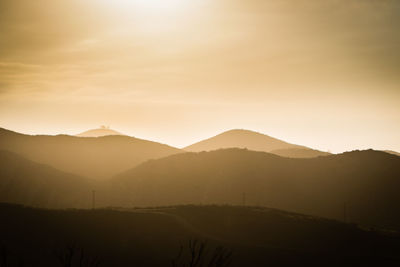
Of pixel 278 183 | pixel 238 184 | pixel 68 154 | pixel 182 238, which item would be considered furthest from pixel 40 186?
pixel 182 238

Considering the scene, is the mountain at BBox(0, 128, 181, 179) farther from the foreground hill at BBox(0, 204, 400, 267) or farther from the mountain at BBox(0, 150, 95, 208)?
the foreground hill at BBox(0, 204, 400, 267)

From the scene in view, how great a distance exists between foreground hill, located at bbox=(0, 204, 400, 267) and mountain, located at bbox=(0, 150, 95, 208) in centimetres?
5361

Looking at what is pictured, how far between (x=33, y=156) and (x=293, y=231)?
152712 mm

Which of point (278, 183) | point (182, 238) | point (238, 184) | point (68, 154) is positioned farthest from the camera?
point (68, 154)

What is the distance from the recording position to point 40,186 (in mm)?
114375

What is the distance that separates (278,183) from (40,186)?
64.0 meters

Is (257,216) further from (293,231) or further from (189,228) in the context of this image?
(189,228)

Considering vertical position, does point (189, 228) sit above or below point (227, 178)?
below

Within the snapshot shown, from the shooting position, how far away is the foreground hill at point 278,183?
95750 mm

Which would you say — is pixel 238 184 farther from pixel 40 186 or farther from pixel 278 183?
pixel 40 186

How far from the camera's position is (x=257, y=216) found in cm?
5656

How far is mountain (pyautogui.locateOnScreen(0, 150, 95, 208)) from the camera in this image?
108 meters

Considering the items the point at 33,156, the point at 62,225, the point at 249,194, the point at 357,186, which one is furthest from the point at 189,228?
the point at 33,156

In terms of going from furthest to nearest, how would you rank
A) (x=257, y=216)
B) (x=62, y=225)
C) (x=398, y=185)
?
(x=398, y=185)
(x=257, y=216)
(x=62, y=225)
